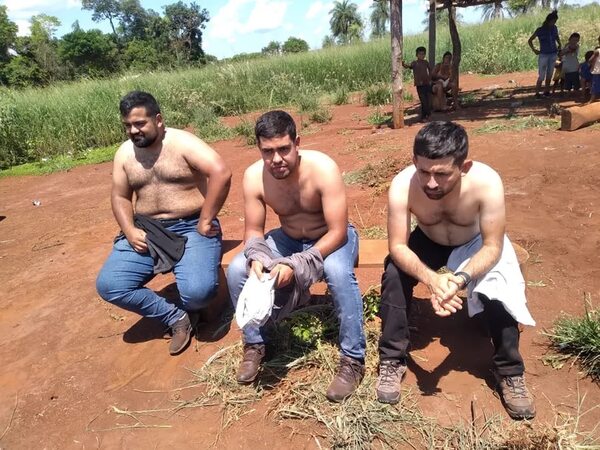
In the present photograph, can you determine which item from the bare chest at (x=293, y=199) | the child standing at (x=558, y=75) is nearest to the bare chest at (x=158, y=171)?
the bare chest at (x=293, y=199)

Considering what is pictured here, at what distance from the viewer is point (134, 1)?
5381cm

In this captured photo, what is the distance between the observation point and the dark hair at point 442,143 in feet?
6.40

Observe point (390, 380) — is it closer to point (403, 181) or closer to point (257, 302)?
point (257, 302)

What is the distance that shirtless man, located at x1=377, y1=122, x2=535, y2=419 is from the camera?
1988 mm

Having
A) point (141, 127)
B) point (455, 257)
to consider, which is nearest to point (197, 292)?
point (141, 127)

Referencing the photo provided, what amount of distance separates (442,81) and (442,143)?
7.76 m

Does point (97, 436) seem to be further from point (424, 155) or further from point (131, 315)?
point (424, 155)

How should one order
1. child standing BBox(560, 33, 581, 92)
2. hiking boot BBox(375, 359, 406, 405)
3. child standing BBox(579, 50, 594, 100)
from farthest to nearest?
1. child standing BBox(560, 33, 581, 92)
2. child standing BBox(579, 50, 594, 100)
3. hiking boot BBox(375, 359, 406, 405)

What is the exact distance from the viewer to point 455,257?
230cm

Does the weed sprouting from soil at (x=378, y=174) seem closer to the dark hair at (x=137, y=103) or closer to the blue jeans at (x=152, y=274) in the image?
the blue jeans at (x=152, y=274)

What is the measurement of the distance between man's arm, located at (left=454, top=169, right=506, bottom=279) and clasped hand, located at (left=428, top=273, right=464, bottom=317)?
0.32ft

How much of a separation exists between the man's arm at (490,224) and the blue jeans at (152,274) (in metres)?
1.63

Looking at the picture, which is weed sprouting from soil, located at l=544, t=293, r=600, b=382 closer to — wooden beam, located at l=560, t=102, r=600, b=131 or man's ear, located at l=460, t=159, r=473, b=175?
man's ear, located at l=460, t=159, r=473, b=175

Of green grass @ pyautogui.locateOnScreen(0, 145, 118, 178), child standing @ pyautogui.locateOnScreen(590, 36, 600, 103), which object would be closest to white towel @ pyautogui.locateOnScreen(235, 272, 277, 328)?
child standing @ pyautogui.locateOnScreen(590, 36, 600, 103)
